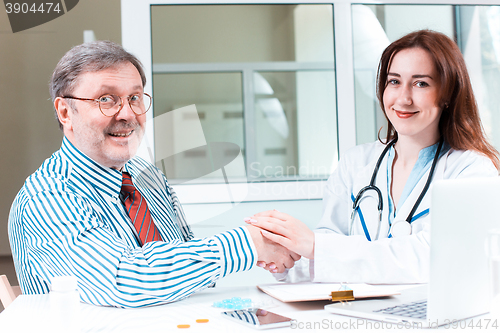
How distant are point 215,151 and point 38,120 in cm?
211

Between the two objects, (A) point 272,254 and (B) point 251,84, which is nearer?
(A) point 272,254

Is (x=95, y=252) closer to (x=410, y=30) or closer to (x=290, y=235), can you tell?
(x=290, y=235)

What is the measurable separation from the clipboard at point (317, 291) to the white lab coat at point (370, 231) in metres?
0.04

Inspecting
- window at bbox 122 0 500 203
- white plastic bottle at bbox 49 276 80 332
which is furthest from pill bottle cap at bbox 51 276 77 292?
window at bbox 122 0 500 203

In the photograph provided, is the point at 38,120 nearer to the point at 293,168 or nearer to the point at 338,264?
the point at 293,168

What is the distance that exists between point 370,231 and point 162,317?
0.85 metres

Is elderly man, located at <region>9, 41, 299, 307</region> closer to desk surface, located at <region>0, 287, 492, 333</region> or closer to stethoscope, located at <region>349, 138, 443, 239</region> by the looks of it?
desk surface, located at <region>0, 287, 492, 333</region>

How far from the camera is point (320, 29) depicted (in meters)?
3.25

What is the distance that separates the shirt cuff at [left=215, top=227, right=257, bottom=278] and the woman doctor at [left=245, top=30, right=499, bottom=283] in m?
0.09

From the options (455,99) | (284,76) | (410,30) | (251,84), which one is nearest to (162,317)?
(455,99)

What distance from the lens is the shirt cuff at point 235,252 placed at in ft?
3.76

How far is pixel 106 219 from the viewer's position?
129 centimetres

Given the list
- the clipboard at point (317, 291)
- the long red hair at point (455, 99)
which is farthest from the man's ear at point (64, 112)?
the long red hair at point (455, 99)

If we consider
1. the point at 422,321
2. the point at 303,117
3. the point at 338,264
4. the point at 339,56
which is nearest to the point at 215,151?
the point at 303,117
